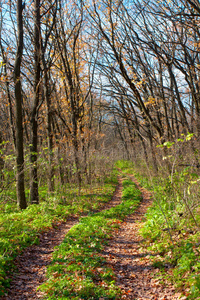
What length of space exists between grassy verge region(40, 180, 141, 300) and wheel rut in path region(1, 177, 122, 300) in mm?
200

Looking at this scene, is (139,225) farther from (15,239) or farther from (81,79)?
(81,79)

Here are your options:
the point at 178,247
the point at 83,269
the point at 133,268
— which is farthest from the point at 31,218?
the point at 178,247

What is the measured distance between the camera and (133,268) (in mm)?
4602

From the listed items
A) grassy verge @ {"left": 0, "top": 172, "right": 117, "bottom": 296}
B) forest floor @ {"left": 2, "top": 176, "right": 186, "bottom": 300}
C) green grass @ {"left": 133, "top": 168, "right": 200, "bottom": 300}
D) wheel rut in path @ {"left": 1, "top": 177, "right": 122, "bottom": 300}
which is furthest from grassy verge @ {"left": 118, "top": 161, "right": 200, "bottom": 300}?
grassy verge @ {"left": 0, "top": 172, "right": 117, "bottom": 296}

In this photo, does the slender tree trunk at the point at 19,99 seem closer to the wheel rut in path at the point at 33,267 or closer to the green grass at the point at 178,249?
the wheel rut in path at the point at 33,267

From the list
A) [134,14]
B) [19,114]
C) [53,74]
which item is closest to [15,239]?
[19,114]

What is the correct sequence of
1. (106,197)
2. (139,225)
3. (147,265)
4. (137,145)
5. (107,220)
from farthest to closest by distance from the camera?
(137,145)
(106,197)
(107,220)
(139,225)
(147,265)

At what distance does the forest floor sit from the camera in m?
3.70

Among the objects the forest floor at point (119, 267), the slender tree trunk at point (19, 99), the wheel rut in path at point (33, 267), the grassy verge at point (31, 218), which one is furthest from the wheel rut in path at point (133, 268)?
the slender tree trunk at point (19, 99)

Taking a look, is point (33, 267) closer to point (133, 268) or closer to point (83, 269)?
point (83, 269)

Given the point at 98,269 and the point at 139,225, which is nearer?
the point at 98,269

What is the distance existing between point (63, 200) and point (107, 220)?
2795 mm

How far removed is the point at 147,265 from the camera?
4.59 meters

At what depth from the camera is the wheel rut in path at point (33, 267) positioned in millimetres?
3725
